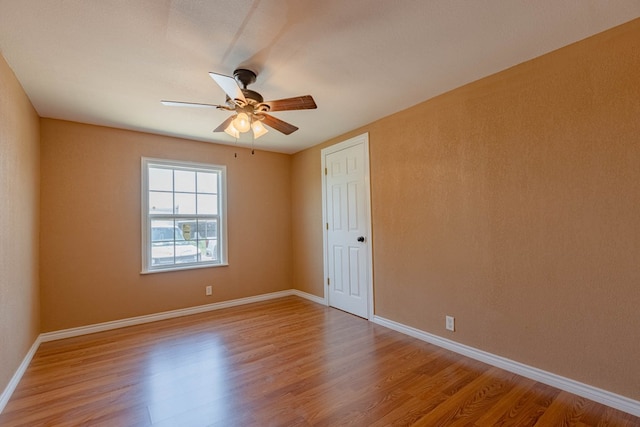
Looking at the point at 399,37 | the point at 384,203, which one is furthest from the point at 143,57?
the point at 384,203

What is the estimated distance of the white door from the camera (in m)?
3.63

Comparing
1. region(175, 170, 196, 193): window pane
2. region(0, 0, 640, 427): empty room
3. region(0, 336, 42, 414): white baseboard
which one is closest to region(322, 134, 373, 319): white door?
region(0, 0, 640, 427): empty room

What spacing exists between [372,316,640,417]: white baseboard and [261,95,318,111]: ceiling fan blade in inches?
94.3

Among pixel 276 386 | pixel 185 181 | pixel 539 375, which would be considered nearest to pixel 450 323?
pixel 539 375

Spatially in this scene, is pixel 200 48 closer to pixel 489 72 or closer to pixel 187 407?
pixel 489 72

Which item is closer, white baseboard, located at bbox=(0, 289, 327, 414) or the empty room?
the empty room

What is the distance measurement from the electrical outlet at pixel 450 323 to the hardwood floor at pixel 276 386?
0.22m

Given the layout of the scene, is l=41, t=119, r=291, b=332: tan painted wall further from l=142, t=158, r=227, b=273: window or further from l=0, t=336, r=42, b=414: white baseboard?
l=0, t=336, r=42, b=414: white baseboard

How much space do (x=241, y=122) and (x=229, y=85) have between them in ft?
1.38

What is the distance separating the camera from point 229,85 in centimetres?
196

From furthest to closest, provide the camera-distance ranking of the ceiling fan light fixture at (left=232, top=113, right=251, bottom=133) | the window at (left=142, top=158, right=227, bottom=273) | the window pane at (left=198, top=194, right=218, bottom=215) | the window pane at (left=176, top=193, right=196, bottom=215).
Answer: the window pane at (left=198, top=194, right=218, bottom=215), the window pane at (left=176, top=193, right=196, bottom=215), the window at (left=142, top=158, right=227, bottom=273), the ceiling fan light fixture at (left=232, top=113, right=251, bottom=133)

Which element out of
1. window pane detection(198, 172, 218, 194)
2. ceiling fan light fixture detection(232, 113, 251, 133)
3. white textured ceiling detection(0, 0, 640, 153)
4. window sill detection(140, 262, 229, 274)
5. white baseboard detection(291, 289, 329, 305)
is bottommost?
white baseboard detection(291, 289, 329, 305)

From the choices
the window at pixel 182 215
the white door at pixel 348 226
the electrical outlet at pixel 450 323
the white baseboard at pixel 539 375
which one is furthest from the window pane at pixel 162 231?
the electrical outlet at pixel 450 323

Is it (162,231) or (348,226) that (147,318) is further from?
(348,226)
